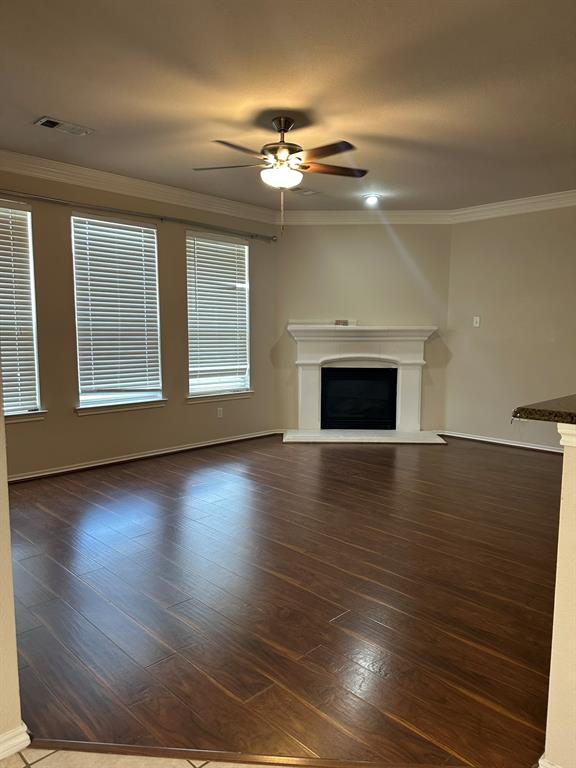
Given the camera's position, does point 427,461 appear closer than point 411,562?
No

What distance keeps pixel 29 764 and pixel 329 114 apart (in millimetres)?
3544

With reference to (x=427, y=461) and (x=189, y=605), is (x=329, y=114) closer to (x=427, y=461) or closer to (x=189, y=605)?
(x=189, y=605)

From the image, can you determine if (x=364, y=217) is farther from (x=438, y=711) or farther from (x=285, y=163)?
(x=438, y=711)

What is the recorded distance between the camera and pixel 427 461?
520 centimetres

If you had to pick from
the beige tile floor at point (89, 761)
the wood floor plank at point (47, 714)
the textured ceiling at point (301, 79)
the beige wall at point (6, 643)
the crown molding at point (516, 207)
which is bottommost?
the wood floor plank at point (47, 714)

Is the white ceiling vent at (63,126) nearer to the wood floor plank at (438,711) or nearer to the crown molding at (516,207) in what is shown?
the wood floor plank at (438,711)

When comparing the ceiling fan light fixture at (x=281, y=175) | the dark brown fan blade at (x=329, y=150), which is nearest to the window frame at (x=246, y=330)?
the ceiling fan light fixture at (x=281, y=175)

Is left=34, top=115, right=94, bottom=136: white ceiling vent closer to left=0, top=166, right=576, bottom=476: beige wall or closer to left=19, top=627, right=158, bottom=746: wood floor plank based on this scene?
left=0, top=166, right=576, bottom=476: beige wall

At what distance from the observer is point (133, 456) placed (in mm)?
5184

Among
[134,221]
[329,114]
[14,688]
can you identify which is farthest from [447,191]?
[14,688]

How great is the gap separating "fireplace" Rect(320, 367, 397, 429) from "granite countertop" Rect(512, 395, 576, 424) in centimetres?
491

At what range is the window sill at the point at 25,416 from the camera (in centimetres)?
434

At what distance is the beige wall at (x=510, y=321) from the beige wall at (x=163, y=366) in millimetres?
2313

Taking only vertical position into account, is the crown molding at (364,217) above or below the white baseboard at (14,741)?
above
